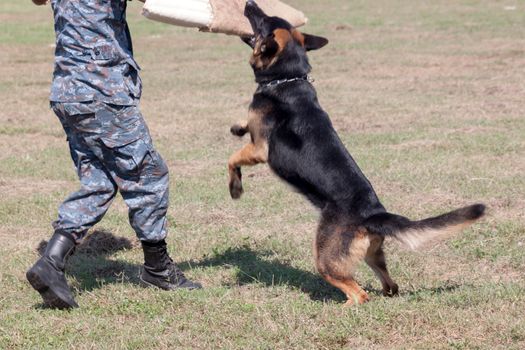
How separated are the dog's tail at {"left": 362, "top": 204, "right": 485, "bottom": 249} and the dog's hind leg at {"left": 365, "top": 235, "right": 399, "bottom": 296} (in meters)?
0.30

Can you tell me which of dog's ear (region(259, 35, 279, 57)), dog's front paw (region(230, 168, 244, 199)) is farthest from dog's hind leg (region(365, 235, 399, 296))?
dog's ear (region(259, 35, 279, 57))

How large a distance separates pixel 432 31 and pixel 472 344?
17.7 meters

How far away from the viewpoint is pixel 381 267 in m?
5.43

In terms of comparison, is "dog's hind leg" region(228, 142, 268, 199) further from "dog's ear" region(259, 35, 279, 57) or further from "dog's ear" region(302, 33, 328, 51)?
"dog's ear" region(302, 33, 328, 51)

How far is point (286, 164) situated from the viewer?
18.2ft

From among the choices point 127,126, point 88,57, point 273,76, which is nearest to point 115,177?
point 127,126

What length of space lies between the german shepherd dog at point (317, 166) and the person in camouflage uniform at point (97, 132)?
30.9 inches

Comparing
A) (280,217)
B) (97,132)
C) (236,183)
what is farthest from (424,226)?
(280,217)

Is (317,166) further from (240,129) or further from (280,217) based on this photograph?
(280,217)

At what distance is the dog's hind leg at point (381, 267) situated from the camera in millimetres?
5363

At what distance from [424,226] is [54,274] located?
2143 millimetres

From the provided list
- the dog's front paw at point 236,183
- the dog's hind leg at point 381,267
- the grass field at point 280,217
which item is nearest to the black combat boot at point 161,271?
the grass field at point 280,217

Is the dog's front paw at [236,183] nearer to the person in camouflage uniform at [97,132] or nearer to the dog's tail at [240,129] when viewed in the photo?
the dog's tail at [240,129]

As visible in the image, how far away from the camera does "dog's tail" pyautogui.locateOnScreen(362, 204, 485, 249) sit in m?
4.84
